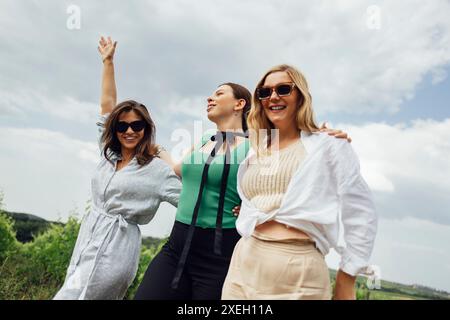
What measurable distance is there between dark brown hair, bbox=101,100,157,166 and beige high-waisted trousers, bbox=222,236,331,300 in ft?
5.91

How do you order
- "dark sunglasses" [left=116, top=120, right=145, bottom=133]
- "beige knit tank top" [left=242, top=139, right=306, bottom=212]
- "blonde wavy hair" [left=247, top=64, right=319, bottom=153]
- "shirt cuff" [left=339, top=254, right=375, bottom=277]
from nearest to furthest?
1. "shirt cuff" [left=339, top=254, right=375, bottom=277]
2. "beige knit tank top" [left=242, top=139, right=306, bottom=212]
3. "blonde wavy hair" [left=247, top=64, right=319, bottom=153]
4. "dark sunglasses" [left=116, top=120, right=145, bottom=133]

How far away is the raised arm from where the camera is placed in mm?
4434

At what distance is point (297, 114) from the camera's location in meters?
2.82

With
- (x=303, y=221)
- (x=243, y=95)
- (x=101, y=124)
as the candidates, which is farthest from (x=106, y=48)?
(x=303, y=221)

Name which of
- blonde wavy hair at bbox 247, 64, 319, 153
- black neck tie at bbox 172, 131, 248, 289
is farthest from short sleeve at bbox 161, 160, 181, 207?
blonde wavy hair at bbox 247, 64, 319, 153

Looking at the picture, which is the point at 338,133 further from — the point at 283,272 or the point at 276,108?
the point at 283,272

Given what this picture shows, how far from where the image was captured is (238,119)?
155 inches

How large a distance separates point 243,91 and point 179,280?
5.97 feet

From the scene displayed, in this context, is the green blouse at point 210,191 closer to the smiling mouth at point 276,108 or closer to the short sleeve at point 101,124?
the smiling mouth at point 276,108

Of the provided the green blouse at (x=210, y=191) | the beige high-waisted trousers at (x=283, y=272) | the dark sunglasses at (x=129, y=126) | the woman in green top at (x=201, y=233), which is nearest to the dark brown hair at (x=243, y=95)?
the woman in green top at (x=201, y=233)

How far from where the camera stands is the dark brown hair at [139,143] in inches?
160

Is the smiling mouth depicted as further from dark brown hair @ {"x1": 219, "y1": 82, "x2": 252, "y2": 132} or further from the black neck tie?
dark brown hair @ {"x1": 219, "y1": 82, "x2": 252, "y2": 132}

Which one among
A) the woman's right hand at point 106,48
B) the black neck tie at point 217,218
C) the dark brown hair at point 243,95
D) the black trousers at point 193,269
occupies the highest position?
the woman's right hand at point 106,48
